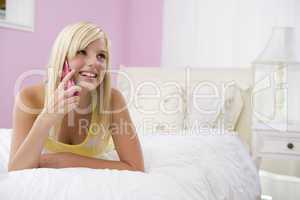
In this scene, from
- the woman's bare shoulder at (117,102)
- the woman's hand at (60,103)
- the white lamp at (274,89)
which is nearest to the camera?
the woman's hand at (60,103)

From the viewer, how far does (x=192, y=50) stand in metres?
3.59

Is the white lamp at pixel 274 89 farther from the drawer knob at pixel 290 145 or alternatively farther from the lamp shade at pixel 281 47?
the drawer knob at pixel 290 145

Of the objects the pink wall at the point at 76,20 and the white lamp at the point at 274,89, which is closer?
the pink wall at the point at 76,20

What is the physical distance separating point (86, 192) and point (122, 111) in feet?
2.05

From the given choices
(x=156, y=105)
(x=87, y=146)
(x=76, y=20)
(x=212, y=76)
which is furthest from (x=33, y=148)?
(x=76, y=20)

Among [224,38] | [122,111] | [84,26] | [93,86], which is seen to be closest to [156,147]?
[122,111]

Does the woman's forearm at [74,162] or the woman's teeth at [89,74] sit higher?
the woman's teeth at [89,74]

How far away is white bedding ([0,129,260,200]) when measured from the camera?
0.93m

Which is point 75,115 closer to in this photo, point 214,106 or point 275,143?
point 214,106

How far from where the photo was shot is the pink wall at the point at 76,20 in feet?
9.32

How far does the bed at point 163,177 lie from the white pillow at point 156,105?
721 mm

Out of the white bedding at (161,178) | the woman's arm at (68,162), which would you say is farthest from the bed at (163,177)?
the woman's arm at (68,162)

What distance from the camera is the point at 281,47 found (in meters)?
2.94

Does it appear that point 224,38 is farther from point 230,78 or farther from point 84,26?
point 84,26
